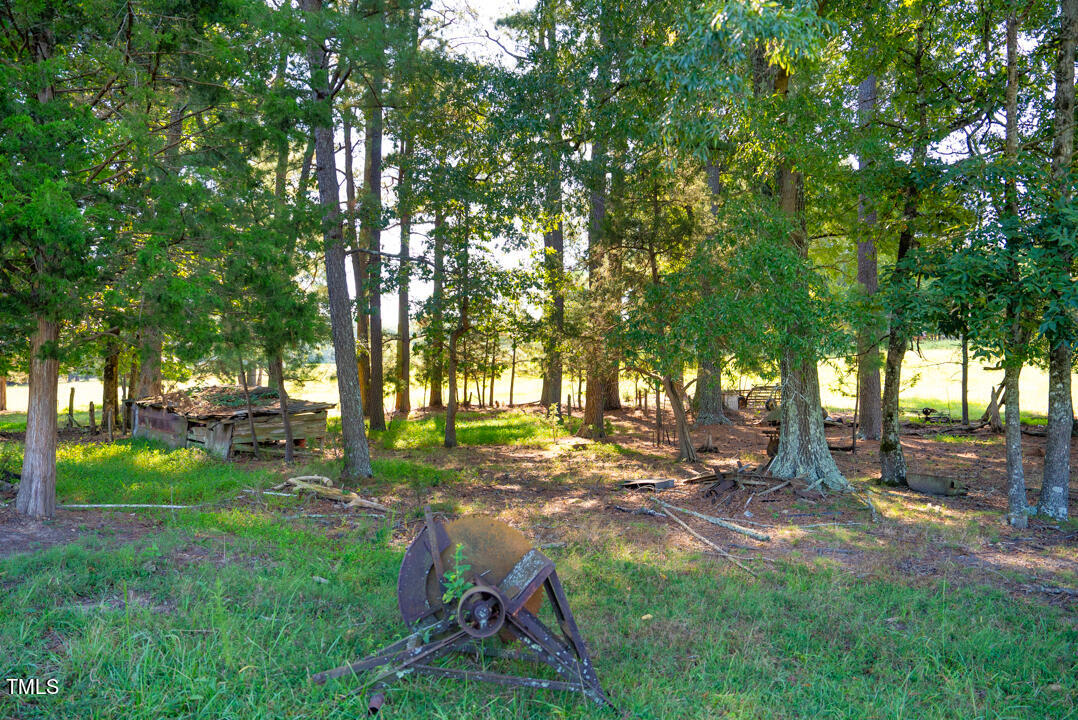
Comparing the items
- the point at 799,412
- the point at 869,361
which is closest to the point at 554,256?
the point at 799,412

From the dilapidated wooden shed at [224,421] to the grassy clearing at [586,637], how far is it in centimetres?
870

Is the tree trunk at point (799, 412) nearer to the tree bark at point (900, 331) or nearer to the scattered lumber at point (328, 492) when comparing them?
the tree bark at point (900, 331)

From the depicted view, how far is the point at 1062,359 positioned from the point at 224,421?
15935 millimetres

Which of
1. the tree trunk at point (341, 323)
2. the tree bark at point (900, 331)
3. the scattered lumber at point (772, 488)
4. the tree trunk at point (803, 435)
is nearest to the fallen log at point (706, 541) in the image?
the scattered lumber at point (772, 488)

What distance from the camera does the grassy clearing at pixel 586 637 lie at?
3.93 m

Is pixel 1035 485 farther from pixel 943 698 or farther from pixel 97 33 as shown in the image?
pixel 97 33

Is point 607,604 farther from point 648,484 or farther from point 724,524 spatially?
point 648,484

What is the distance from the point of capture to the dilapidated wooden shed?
1502cm

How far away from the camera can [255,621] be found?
4.85 m

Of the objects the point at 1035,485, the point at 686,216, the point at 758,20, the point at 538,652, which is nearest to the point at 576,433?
the point at 686,216

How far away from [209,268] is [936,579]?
9327mm

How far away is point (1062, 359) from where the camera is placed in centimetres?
845

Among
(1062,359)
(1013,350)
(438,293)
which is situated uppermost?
(438,293)

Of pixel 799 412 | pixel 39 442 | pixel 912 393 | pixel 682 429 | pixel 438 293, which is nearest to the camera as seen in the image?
pixel 39 442
